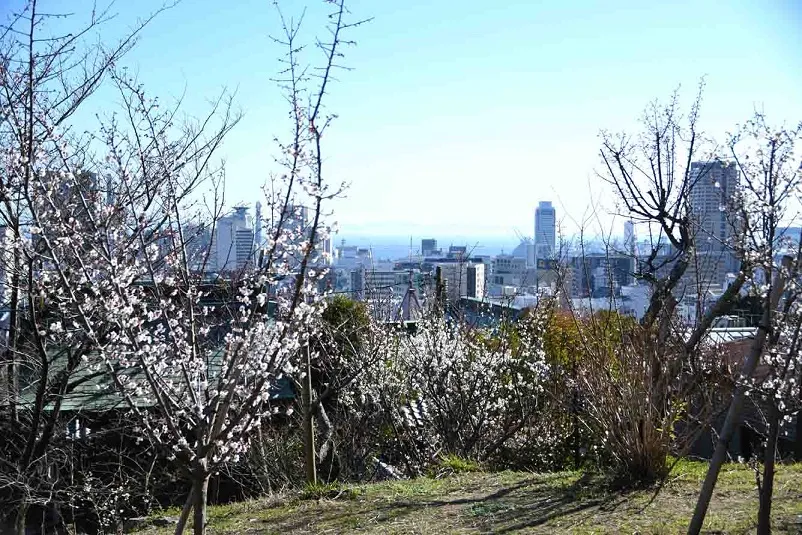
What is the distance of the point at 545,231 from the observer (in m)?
8.97

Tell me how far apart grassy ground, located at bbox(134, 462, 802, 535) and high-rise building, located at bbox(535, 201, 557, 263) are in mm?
3088

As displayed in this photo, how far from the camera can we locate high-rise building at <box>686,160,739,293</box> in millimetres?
5325

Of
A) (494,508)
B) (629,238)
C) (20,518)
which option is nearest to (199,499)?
(494,508)

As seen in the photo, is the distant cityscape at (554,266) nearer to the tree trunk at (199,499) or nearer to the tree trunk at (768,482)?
the tree trunk at (768,482)

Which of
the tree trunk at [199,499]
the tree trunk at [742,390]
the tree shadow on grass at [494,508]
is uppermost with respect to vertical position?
the tree trunk at [742,390]

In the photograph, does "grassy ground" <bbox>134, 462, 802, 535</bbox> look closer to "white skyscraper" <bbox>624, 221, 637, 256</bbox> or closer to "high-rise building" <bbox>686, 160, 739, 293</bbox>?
"high-rise building" <bbox>686, 160, 739, 293</bbox>

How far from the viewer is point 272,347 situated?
384 centimetres

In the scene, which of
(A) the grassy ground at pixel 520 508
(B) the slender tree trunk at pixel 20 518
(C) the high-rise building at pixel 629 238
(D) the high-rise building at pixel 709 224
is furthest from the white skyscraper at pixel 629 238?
(B) the slender tree trunk at pixel 20 518

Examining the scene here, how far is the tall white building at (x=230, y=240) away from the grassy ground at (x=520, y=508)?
80.5 inches

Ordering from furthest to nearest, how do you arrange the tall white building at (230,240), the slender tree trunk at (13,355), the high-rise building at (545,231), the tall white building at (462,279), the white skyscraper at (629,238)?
the tall white building at (462,279) < the high-rise building at (545,231) < the white skyscraper at (629,238) < the slender tree trunk at (13,355) < the tall white building at (230,240)

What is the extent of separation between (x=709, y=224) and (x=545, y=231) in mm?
2098

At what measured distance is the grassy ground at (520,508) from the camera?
4426 millimetres

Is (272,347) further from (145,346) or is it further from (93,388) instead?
(93,388)

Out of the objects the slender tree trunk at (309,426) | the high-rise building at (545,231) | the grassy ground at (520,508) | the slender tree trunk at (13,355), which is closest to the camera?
the grassy ground at (520,508)
